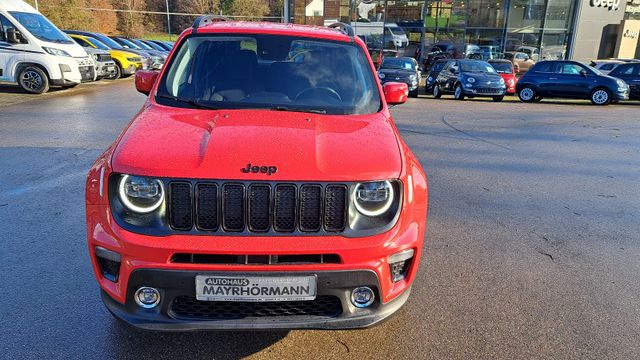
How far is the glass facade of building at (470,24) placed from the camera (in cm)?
3027

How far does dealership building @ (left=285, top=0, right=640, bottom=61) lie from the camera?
99.5ft

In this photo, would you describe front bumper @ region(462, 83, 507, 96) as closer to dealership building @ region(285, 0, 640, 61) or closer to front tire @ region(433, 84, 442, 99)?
front tire @ region(433, 84, 442, 99)

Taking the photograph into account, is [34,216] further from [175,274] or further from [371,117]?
[371,117]

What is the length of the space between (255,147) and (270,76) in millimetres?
1242

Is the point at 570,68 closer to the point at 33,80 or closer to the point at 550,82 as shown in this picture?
the point at 550,82

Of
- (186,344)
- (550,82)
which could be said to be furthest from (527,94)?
(186,344)

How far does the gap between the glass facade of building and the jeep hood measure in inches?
1142

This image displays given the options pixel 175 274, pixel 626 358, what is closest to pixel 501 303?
pixel 626 358

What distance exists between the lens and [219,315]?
7.68ft

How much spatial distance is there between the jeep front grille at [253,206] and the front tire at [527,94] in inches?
696

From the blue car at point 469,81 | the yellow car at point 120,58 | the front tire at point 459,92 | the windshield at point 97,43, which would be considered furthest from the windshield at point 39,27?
the front tire at point 459,92

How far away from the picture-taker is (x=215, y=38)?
12.5ft

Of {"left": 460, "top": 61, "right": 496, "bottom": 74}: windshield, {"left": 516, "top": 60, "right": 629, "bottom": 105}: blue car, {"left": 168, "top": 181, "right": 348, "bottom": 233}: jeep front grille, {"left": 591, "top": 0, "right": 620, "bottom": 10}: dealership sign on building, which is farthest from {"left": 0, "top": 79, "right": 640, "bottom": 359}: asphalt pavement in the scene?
{"left": 591, "top": 0, "right": 620, "bottom": 10}: dealership sign on building

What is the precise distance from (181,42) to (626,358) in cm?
393
